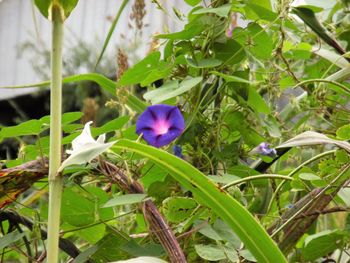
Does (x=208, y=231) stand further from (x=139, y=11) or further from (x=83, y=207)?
(x=139, y=11)

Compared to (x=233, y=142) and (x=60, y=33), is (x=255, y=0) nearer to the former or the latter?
(x=233, y=142)

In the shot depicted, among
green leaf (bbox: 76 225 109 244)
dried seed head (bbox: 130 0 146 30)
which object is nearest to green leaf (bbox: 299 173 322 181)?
green leaf (bbox: 76 225 109 244)

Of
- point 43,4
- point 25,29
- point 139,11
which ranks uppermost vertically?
point 25,29

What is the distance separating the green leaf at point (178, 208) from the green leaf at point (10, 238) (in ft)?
0.45

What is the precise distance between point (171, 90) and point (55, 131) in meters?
0.20

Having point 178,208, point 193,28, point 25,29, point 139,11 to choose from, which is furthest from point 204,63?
point 25,29

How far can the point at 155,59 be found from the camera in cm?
72

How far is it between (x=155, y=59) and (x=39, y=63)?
450 cm

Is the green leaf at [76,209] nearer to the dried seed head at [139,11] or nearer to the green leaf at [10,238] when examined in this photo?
the green leaf at [10,238]

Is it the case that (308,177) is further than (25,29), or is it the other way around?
(25,29)

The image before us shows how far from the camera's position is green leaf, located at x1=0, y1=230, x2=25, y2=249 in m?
0.64

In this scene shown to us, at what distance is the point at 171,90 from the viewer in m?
0.67

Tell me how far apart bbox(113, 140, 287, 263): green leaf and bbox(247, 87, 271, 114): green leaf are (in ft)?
0.81

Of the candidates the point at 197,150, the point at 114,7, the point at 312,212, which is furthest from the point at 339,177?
the point at 114,7
